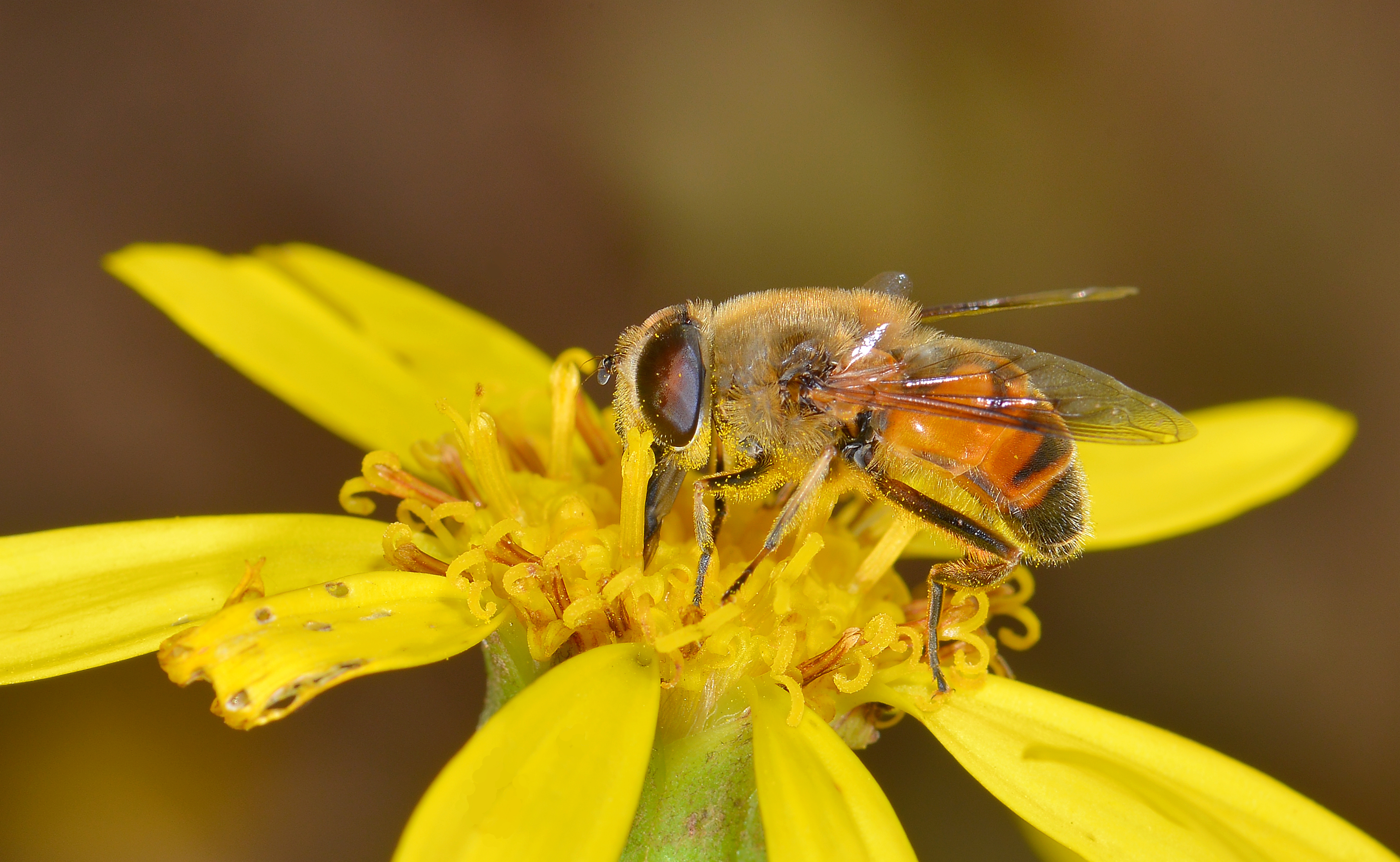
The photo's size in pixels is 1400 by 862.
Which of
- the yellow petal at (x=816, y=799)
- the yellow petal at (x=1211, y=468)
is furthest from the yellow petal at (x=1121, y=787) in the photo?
the yellow petal at (x=1211, y=468)

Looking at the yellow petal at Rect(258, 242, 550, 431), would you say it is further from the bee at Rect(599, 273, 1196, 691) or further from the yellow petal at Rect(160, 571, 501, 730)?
the yellow petal at Rect(160, 571, 501, 730)

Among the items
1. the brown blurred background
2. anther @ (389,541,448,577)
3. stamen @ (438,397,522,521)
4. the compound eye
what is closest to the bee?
the compound eye

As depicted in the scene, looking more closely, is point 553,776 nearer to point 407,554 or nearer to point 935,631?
point 407,554

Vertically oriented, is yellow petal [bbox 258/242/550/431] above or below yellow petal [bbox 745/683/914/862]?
above

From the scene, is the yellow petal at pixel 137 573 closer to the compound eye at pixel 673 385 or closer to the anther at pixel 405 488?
the anther at pixel 405 488

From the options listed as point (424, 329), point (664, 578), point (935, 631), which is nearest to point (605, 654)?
point (664, 578)

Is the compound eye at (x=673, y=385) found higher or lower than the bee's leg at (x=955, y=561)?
higher

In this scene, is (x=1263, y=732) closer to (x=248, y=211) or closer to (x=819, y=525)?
(x=819, y=525)
